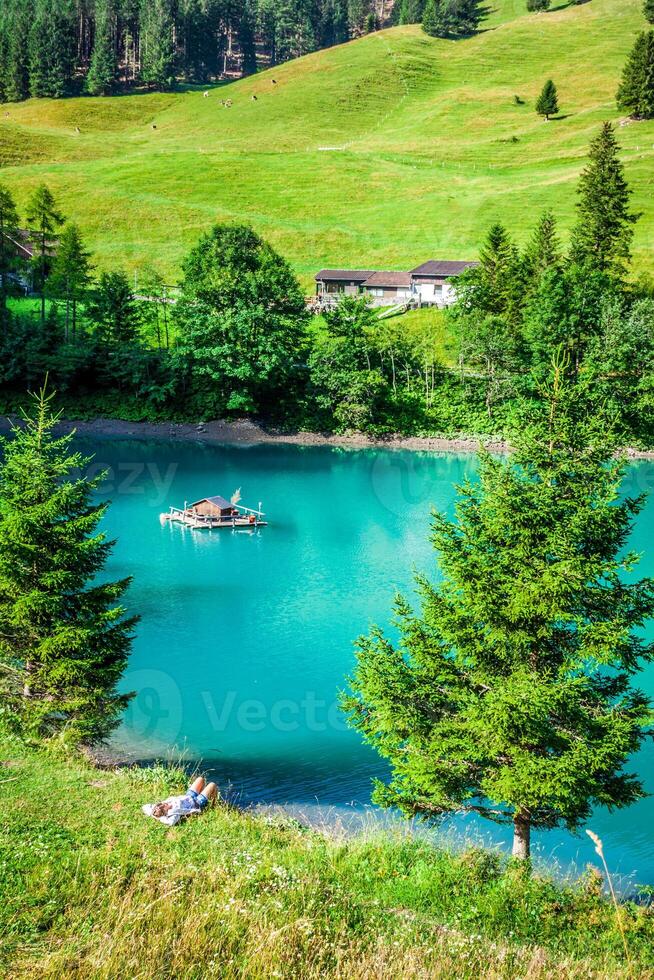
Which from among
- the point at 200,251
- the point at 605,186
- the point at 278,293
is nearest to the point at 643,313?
the point at 605,186

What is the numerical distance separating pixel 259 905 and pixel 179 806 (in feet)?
22.1

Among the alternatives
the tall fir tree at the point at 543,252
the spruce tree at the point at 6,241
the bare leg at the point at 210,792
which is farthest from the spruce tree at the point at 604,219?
the bare leg at the point at 210,792

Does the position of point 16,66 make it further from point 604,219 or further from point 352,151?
point 604,219

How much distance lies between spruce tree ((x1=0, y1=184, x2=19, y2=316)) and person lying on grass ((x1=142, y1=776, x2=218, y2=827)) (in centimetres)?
6938

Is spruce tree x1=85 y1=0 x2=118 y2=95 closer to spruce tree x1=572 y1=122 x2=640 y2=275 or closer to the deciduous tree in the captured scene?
the deciduous tree

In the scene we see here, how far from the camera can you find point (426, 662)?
1942cm

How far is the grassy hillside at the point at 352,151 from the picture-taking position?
116 metres

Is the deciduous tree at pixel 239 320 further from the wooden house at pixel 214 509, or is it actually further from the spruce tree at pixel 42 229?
the wooden house at pixel 214 509

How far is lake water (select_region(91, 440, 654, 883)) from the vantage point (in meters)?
26.2

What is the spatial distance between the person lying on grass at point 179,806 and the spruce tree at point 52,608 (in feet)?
17.4

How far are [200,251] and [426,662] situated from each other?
231ft

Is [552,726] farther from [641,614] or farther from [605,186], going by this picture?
[605,186]

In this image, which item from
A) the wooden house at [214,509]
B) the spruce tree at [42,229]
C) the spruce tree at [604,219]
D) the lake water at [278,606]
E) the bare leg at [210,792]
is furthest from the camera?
the spruce tree at [604,219]

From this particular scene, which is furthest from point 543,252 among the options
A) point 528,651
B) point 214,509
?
point 528,651
